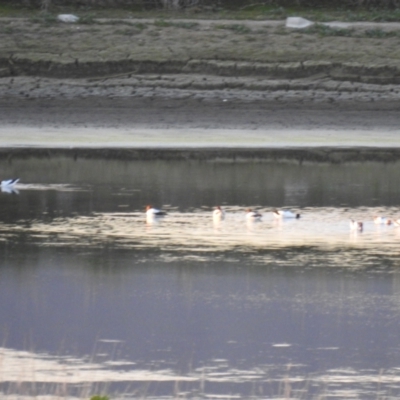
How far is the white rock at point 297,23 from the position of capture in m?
23.7

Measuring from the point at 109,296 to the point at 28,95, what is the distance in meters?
12.5

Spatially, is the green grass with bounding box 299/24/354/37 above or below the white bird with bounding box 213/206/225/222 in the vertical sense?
above

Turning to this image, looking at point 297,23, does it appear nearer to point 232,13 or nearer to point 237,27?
point 237,27

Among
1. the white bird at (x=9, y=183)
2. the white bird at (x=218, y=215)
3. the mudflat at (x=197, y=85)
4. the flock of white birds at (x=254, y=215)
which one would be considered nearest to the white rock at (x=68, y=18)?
the mudflat at (x=197, y=85)

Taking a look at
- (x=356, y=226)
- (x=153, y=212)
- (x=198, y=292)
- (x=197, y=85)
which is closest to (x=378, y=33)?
(x=197, y=85)

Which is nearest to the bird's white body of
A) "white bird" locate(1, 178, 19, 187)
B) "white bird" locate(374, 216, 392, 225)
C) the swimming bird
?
"white bird" locate(374, 216, 392, 225)

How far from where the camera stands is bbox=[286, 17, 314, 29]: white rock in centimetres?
2366

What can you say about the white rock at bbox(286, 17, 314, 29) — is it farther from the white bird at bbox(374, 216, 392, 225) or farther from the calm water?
the white bird at bbox(374, 216, 392, 225)

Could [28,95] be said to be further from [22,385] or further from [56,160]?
[22,385]

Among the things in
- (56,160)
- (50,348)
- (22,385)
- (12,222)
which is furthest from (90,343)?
(56,160)

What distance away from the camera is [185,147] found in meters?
17.0

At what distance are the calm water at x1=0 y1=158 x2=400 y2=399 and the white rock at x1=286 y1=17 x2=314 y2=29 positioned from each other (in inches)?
408

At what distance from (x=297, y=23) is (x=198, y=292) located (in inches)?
636

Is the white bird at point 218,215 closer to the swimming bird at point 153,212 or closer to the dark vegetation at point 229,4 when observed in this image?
the swimming bird at point 153,212
